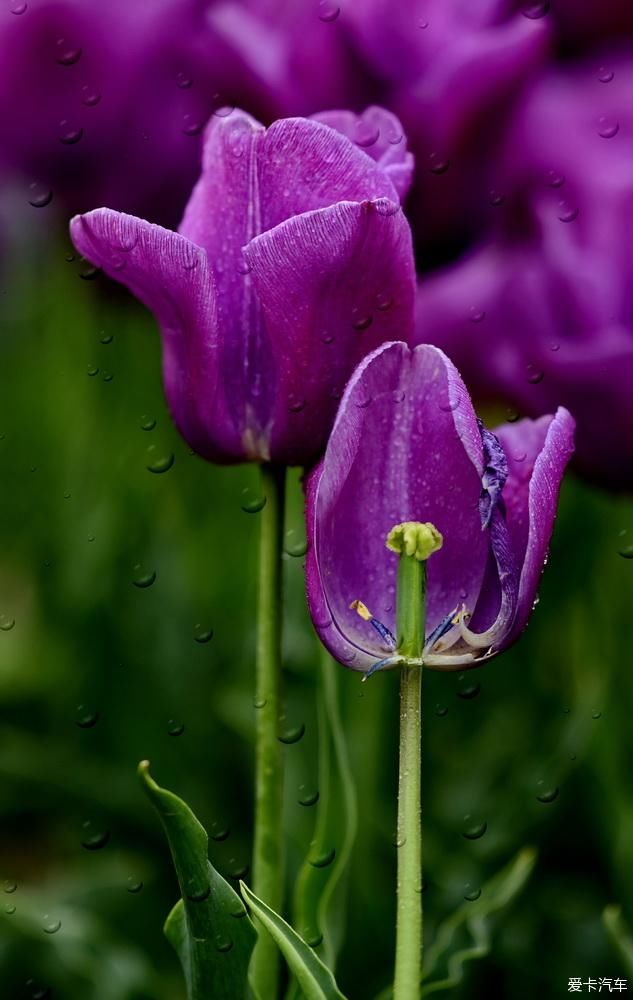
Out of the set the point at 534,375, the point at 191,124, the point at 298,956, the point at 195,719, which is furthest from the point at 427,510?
the point at 195,719

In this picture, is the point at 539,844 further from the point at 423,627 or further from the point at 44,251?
the point at 44,251

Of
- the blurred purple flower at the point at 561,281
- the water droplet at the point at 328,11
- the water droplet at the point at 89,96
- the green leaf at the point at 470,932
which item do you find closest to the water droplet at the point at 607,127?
the blurred purple flower at the point at 561,281

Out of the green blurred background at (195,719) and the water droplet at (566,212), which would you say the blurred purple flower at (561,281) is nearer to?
the water droplet at (566,212)

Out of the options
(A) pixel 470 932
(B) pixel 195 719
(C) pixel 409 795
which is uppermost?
(C) pixel 409 795

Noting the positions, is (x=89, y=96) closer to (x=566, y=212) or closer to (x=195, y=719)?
(x=566, y=212)

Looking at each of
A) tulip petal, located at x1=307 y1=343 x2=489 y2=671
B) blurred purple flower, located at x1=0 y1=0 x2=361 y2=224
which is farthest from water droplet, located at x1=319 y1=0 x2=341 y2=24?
tulip petal, located at x1=307 y1=343 x2=489 y2=671
